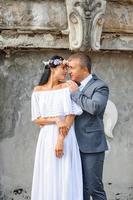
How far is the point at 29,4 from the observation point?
636 centimetres

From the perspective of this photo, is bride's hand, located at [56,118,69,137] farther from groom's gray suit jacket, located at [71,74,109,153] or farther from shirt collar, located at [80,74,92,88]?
shirt collar, located at [80,74,92,88]

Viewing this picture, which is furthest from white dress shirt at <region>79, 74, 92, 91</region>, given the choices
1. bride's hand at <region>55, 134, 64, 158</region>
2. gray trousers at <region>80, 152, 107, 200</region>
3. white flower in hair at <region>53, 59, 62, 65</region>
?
gray trousers at <region>80, 152, 107, 200</region>

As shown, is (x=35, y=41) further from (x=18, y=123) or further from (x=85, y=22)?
(x=18, y=123)

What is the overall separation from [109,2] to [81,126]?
6.94 feet

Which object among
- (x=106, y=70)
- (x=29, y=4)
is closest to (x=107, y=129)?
(x=106, y=70)

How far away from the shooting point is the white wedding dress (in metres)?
4.94

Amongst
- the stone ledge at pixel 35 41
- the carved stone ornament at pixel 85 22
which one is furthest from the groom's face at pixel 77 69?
the stone ledge at pixel 35 41

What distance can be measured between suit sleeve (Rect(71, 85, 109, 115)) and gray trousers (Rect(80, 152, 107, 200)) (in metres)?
0.40

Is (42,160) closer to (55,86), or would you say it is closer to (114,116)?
(55,86)

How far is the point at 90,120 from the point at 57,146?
362 millimetres

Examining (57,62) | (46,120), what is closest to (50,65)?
(57,62)

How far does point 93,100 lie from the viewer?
16.0ft

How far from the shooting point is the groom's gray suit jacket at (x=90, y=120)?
16.1 ft

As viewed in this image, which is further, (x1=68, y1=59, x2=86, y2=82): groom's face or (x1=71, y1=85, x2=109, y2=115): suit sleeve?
(x1=68, y1=59, x2=86, y2=82): groom's face
